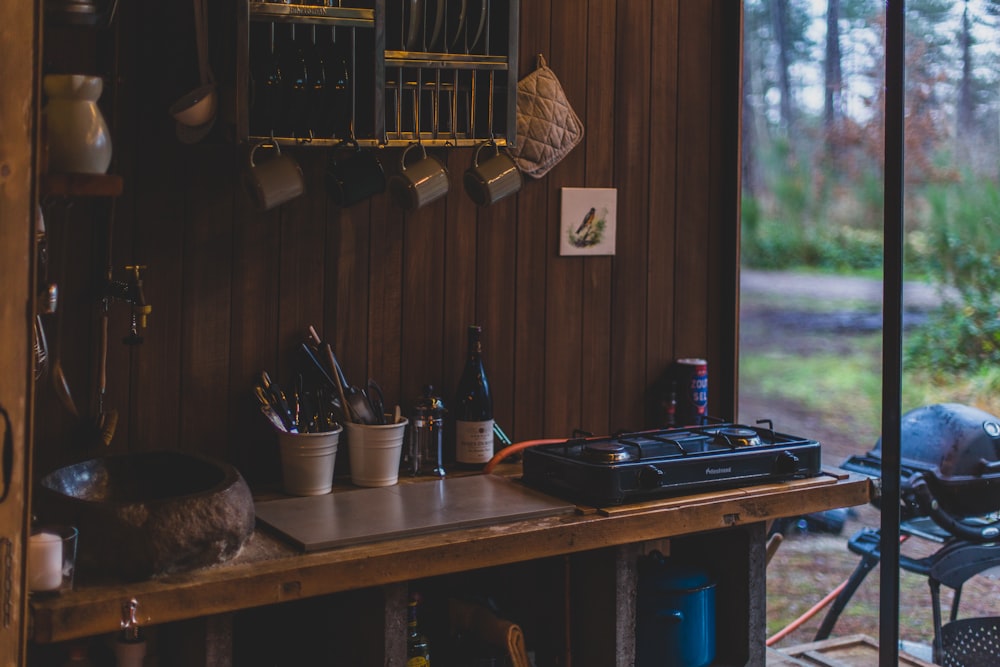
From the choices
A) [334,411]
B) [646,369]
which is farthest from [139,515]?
[646,369]

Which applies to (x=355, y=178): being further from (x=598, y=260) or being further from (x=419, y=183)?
(x=598, y=260)

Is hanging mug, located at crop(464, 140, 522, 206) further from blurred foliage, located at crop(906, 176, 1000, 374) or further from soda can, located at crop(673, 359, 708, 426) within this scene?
blurred foliage, located at crop(906, 176, 1000, 374)

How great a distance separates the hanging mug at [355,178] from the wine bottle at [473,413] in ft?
1.56

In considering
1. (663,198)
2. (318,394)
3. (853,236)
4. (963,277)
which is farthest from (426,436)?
(963,277)

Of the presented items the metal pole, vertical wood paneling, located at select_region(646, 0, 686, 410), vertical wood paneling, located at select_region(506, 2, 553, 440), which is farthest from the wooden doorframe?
the metal pole

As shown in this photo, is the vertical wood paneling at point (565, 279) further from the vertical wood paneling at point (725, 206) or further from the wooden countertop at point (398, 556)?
the wooden countertop at point (398, 556)

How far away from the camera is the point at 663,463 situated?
2270 mm

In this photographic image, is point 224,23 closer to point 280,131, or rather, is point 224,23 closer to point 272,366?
Answer: point 280,131

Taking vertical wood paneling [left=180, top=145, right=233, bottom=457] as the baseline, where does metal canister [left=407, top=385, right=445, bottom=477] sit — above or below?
below

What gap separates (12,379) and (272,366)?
931 millimetres

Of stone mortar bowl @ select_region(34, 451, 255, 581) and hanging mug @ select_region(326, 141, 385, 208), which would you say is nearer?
stone mortar bowl @ select_region(34, 451, 255, 581)

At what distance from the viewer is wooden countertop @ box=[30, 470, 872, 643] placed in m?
1.64

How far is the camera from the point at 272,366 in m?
2.39

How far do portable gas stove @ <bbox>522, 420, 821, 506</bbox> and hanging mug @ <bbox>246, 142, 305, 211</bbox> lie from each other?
2.64ft
